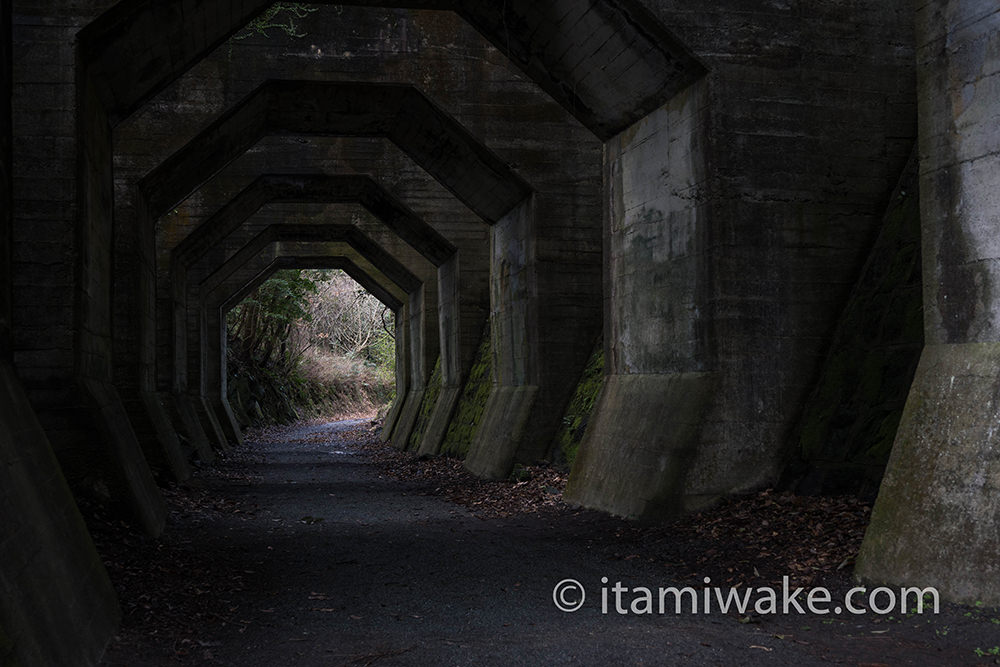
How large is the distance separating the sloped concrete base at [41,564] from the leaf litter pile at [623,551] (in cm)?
46

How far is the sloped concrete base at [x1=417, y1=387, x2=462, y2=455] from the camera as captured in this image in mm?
19625

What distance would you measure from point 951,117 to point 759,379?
334 centimetres

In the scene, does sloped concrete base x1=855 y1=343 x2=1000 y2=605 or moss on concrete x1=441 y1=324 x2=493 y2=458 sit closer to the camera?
sloped concrete base x1=855 y1=343 x2=1000 y2=605

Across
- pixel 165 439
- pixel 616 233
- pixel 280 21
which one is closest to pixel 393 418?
pixel 165 439

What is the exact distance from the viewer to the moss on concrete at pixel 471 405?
58.7ft

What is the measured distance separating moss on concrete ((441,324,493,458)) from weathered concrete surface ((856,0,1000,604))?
11441 mm

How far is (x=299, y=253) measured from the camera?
26656 mm

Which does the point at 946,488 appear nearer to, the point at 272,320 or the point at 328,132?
the point at 328,132

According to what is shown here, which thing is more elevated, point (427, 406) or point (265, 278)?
point (265, 278)

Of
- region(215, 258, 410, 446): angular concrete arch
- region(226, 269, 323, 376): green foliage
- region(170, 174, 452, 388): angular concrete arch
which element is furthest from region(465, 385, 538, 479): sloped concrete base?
region(226, 269, 323, 376): green foliage

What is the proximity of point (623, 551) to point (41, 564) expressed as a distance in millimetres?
4709

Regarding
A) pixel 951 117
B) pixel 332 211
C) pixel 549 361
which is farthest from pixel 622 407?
pixel 332 211

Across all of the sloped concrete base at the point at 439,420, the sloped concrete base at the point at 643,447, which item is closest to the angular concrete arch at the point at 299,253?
the sloped concrete base at the point at 439,420

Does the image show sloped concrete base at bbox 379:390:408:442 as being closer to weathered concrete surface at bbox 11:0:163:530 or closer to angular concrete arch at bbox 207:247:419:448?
angular concrete arch at bbox 207:247:419:448
